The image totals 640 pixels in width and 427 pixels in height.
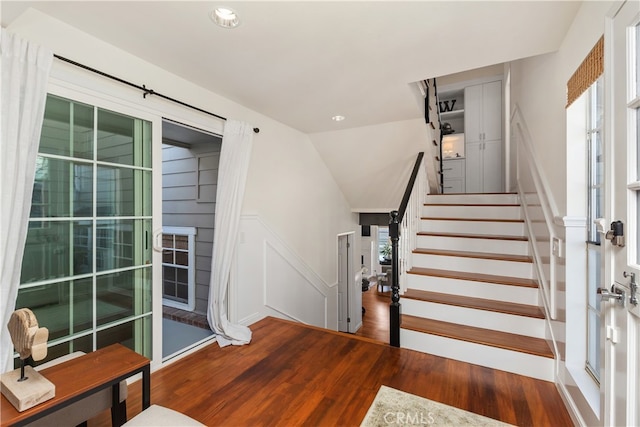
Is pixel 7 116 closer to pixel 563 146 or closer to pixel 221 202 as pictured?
pixel 221 202

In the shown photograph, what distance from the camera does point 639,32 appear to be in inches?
40.5

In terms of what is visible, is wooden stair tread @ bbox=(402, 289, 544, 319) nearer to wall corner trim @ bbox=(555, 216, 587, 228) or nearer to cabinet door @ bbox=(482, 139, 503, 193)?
wall corner trim @ bbox=(555, 216, 587, 228)

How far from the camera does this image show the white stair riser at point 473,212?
3436 mm

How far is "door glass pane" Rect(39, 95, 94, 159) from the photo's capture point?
1.72 m

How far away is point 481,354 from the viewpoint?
2.21 meters

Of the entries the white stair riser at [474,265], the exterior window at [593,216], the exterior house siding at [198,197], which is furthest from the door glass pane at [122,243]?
the exterior window at [593,216]

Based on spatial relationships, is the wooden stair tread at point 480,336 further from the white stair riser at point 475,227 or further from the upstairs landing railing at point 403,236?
the white stair riser at point 475,227

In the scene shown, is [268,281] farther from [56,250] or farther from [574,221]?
[574,221]

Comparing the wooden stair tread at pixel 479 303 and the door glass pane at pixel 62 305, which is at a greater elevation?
the door glass pane at pixel 62 305

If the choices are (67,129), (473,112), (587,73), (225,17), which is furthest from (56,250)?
(473,112)

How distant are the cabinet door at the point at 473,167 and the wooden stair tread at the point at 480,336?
362 centimetres

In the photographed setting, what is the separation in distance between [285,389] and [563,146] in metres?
2.50

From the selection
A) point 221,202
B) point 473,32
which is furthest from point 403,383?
point 473,32

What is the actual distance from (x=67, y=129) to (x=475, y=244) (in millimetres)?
3712
